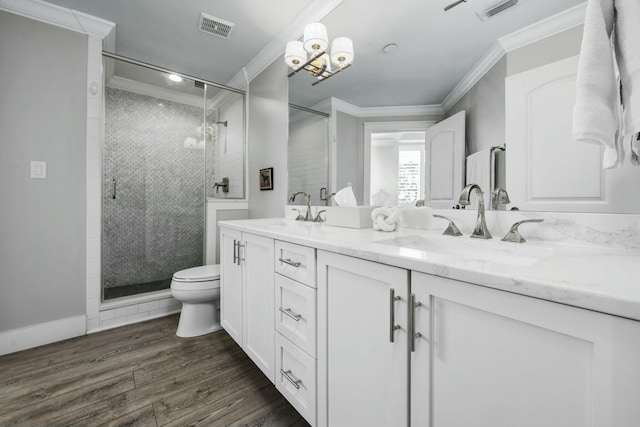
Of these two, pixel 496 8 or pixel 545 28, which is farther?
pixel 496 8

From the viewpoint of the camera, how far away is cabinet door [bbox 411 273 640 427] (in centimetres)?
41

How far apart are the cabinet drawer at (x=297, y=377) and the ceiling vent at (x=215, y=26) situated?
227cm

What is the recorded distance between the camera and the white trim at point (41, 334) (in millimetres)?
1745

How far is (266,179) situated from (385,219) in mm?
1526

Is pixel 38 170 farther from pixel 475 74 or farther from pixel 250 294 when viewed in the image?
pixel 475 74

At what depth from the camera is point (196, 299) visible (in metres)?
1.97

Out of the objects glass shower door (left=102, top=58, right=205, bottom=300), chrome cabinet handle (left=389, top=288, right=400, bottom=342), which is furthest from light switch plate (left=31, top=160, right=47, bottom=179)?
chrome cabinet handle (left=389, top=288, right=400, bottom=342)

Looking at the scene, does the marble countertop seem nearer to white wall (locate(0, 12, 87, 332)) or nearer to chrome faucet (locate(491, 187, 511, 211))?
chrome faucet (locate(491, 187, 511, 211))

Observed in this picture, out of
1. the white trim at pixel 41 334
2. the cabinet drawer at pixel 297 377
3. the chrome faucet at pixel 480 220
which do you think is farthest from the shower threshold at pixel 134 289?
the chrome faucet at pixel 480 220

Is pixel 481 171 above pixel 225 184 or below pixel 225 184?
below

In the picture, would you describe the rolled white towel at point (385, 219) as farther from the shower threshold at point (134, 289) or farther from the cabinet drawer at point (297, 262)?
the shower threshold at point (134, 289)

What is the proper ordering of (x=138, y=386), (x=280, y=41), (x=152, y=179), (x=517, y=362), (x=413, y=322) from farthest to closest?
1. (x=152, y=179)
2. (x=280, y=41)
3. (x=138, y=386)
4. (x=413, y=322)
5. (x=517, y=362)

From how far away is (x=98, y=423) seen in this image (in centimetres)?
118

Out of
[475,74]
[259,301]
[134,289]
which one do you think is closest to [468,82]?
[475,74]
